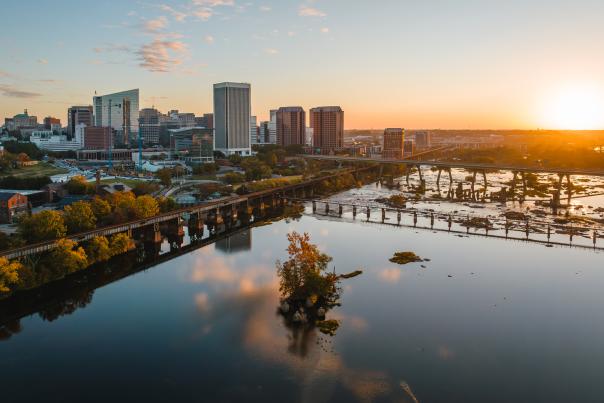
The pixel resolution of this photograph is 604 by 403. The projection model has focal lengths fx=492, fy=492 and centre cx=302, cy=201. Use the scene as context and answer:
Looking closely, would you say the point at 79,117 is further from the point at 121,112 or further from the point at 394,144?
the point at 394,144

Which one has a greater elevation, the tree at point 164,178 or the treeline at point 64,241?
the tree at point 164,178

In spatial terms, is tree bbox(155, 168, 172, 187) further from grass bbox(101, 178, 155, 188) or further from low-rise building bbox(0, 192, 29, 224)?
low-rise building bbox(0, 192, 29, 224)

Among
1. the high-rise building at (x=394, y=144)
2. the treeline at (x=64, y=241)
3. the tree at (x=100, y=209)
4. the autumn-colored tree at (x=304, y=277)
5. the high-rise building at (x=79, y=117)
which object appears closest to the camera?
the autumn-colored tree at (x=304, y=277)

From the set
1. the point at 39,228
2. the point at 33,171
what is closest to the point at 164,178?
the point at 33,171

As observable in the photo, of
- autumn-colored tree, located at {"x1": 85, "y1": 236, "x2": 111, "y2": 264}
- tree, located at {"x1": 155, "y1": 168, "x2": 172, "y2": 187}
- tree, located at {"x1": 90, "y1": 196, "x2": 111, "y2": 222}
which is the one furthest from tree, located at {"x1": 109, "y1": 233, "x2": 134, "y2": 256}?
tree, located at {"x1": 155, "y1": 168, "x2": 172, "y2": 187}

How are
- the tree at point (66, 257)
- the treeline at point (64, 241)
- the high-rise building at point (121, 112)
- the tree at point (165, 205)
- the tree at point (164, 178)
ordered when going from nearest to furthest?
the treeline at point (64, 241) < the tree at point (66, 257) < the tree at point (165, 205) < the tree at point (164, 178) < the high-rise building at point (121, 112)

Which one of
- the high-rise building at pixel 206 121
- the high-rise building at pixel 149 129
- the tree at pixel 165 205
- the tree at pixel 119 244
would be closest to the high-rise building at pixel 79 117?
the high-rise building at pixel 149 129

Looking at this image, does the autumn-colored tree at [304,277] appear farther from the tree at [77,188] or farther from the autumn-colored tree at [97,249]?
the tree at [77,188]
